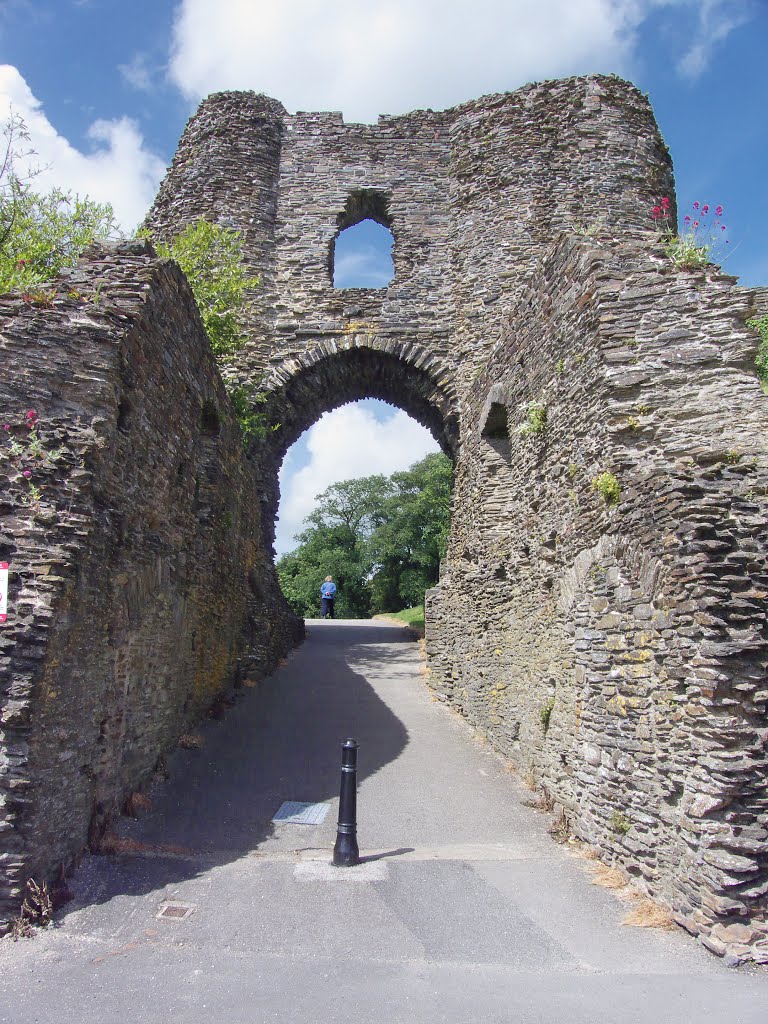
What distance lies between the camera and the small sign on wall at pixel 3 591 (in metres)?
4.19

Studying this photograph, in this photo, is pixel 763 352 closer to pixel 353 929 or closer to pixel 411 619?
pixel 353 929

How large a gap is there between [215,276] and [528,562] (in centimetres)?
866

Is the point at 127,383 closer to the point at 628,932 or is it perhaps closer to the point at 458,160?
the point at 628,932

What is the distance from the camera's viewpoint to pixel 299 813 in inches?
236

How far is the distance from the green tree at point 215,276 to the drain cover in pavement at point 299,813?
7.48 meters

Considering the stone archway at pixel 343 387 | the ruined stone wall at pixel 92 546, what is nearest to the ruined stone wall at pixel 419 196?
the stone archway at pixel 343 387

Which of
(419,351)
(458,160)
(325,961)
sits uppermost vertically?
(458,160)

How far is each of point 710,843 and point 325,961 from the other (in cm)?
233

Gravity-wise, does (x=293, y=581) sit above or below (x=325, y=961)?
above

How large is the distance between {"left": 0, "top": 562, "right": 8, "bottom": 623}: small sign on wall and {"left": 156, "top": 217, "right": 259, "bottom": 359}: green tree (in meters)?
7.27

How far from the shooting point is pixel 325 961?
3684mm

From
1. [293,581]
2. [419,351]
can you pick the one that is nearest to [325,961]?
[419,351]

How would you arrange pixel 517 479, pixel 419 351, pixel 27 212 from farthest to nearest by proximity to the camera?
pixel 419 351
pixel 27 212
pixel 517 479

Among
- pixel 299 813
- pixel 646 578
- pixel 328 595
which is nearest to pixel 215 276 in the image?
pixel 299 813
